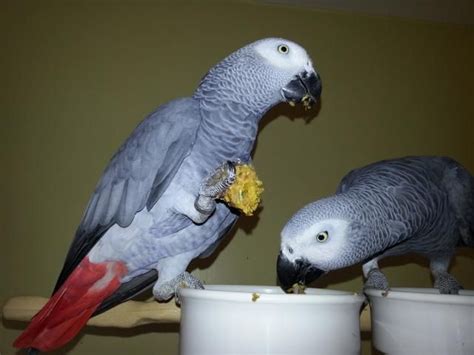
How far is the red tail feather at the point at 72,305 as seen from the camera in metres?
1.10

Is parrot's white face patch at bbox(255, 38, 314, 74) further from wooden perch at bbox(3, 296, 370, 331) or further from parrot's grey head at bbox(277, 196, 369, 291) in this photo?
wooden perch at bbox(3, 296, 370, 331)

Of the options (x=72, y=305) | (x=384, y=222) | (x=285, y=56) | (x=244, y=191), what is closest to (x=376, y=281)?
(x=384, y=222)

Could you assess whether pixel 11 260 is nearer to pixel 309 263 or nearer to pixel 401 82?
pixel 309 263

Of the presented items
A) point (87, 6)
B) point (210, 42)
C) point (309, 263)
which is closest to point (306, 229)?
point (309, 263)

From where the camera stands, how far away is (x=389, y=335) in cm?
95

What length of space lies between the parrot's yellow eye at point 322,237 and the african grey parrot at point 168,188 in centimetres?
28

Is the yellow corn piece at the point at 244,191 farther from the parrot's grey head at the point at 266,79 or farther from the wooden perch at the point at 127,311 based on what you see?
the wooden perch at the point at 127,311

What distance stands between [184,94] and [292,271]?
0.88 m

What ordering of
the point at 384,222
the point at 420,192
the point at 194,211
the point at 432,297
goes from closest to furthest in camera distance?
1. the point at 432,297
2. the point at 194,211
3. the point at 384,222
4. the point at 420,192

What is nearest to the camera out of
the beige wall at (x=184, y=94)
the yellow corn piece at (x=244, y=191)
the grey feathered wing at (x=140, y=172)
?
the yellow corn piece at (x=244, y=191)

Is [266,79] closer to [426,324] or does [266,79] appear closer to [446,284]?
[426,324]

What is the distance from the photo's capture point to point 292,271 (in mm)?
1104

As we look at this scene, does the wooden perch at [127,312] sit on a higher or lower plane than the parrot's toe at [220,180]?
lower

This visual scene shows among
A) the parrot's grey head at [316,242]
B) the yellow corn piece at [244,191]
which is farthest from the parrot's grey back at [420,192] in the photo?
the yellow corn piece at [244,191]
